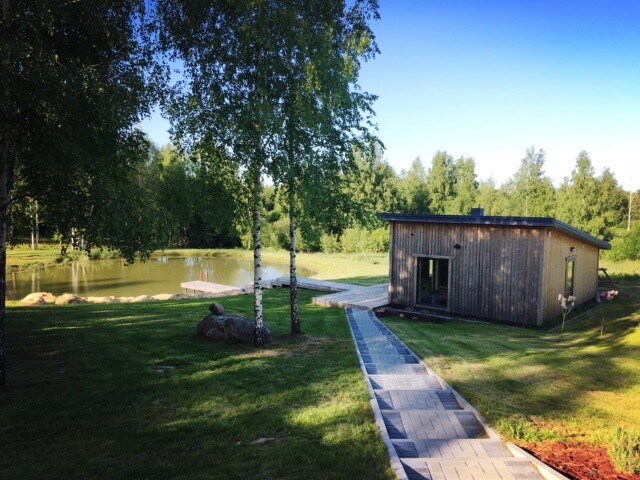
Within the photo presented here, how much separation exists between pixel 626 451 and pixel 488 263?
9.67 metres

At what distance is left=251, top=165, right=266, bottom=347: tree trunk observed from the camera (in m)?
8.30

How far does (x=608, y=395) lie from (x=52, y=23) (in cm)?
1084

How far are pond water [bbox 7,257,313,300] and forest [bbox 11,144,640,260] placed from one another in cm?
306

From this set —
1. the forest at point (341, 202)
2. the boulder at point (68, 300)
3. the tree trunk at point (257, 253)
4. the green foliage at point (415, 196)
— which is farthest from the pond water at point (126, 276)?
the green foliage at point (415, 196)

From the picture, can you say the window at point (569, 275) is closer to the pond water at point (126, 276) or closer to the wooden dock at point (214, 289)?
the wooden dock at point (214, 289)

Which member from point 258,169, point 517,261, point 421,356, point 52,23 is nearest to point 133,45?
point 52,23

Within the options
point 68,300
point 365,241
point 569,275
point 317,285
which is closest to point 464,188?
point 365,241

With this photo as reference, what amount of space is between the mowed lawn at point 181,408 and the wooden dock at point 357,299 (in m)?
5.24

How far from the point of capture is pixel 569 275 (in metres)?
16.5

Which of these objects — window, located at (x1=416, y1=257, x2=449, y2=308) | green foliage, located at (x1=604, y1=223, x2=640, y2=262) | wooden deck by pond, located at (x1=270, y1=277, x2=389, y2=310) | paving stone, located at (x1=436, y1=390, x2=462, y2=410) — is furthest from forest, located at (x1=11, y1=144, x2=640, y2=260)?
paving stone, located at (x1=436, y1=390, x2=462, y2=410)

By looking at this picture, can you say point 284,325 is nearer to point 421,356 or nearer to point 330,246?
point 421,356

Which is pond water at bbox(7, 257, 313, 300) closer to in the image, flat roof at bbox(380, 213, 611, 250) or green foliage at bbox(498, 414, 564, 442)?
flat roof at bbox(380, 213, 611, 250)

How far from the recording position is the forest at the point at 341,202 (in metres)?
8.51

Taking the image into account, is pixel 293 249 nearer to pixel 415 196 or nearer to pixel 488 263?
pixel 488 263
